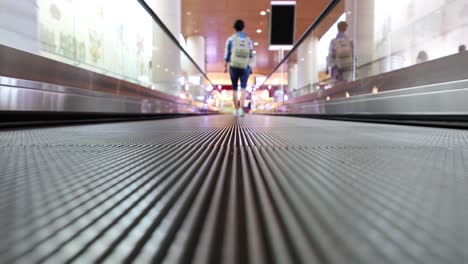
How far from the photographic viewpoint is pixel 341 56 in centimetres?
645

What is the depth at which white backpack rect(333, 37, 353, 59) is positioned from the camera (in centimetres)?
618

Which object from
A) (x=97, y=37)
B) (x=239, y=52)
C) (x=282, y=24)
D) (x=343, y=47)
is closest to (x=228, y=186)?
(x=97, y=37)

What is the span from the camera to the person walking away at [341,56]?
6114 mm

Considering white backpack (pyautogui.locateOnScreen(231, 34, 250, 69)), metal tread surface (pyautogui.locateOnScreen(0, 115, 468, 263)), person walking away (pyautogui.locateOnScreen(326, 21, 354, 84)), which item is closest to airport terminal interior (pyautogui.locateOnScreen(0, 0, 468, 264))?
metal tread surface (pyautogui.locateOnScreen(0, 115, 468, 263))

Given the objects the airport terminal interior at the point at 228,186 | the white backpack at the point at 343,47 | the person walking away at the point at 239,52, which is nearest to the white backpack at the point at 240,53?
the person walking away at the point at 239,52

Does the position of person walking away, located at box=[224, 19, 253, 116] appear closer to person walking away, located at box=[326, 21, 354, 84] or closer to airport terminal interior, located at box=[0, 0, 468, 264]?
person walking away, located at box=[326, 21, 354, 84]

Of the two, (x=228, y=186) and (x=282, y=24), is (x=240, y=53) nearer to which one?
(x=282, y=24)

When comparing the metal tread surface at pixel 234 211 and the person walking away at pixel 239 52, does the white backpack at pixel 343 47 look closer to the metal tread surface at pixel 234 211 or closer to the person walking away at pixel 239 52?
the person walking away at pixel 239 52

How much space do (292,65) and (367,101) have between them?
284 inches

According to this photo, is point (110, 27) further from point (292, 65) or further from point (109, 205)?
point (292, 65)

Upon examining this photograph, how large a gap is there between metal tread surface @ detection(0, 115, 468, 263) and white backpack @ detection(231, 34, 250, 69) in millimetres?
6511

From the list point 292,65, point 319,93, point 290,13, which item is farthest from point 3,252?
point 290,13

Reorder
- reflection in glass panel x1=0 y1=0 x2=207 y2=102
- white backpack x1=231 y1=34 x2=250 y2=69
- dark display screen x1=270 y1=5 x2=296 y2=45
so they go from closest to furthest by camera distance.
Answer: reflection in glass panel x1=0 y1=0 x2=207 y2=102, white backpack x1=231 y1=34 x2=250 y2=69, dark display screen x1=270 y1=5 x2=296 y2=45

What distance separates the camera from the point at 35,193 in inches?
25.6
